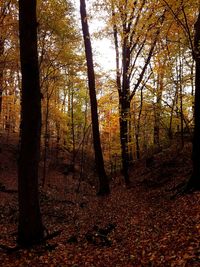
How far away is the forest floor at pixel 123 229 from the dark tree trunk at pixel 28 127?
59 cm

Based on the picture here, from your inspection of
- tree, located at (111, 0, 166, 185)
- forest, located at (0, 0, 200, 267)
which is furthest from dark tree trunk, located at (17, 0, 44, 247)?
tree, located at (111, 0, 166, 185)

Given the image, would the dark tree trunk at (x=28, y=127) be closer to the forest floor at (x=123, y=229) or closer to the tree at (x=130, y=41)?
the forest floor at (x=123, y=229)

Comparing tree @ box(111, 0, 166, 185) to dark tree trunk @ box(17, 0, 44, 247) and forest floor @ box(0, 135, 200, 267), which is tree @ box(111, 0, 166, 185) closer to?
forest floor @ box(0, 135, 200, 267)

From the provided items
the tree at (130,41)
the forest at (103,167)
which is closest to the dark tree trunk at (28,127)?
the forest at (103,167)

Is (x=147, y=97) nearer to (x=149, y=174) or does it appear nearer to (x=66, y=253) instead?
(x=149, y=174)

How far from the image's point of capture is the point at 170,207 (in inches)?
366

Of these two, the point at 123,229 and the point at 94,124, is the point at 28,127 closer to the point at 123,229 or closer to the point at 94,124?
the point at 123,229

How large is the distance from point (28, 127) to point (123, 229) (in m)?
4.02

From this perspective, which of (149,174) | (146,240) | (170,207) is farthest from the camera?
(149,174)

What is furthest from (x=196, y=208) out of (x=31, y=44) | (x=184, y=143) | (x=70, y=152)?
(x=70, y=152)

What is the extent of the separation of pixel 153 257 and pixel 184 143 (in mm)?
13034

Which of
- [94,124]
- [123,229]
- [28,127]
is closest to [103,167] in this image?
[94,124]

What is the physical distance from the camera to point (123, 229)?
28.4ft

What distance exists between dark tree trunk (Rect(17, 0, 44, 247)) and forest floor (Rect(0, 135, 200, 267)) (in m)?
0.59
